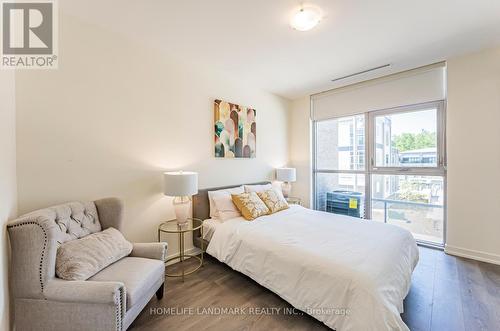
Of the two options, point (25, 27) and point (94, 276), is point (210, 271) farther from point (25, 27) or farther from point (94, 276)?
point (25, 27)

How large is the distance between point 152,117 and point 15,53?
1.18 m

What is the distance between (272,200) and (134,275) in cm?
195

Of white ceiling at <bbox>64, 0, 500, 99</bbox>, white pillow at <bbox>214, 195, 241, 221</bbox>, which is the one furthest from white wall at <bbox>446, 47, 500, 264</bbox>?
white pillow at <bbox>214, 195, 241, 221</bbox>

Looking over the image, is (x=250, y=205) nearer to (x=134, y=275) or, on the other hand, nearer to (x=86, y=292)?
(x=134, y=275)

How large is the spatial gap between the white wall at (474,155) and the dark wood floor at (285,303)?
1.25 ft

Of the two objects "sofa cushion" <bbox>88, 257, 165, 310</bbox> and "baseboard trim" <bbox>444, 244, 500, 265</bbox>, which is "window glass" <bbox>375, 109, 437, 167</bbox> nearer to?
"baseboard trim" <bbox>444, 244, 500, 265</bbox>

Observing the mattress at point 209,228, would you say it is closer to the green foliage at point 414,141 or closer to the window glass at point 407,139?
the window glass at point 407,139

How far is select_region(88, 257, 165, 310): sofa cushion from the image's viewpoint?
147 cm

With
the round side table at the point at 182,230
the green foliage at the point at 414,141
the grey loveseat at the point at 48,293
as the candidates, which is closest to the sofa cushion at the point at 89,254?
the grey loveseat at the point at 48,293

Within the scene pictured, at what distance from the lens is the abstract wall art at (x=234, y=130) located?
3.22 m

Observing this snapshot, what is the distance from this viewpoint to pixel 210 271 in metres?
2.49

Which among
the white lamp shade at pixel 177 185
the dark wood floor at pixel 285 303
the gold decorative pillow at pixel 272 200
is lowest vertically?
the dark wood floor at pixel 285 303

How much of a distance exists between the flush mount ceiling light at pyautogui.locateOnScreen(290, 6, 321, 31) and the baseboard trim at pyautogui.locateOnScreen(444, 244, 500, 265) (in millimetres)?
3438

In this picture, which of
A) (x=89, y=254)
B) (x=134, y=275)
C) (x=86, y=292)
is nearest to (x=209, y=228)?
(x=134, y=275)
